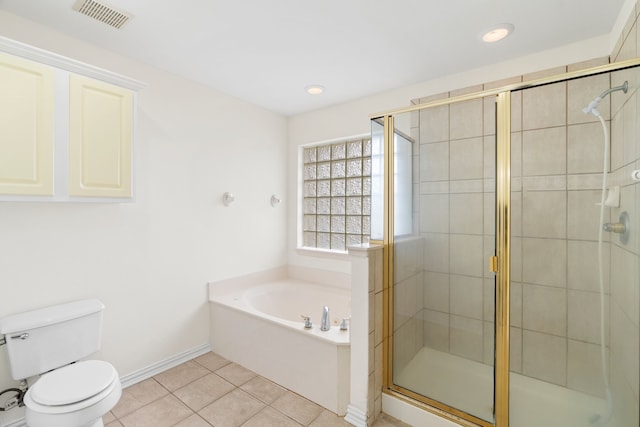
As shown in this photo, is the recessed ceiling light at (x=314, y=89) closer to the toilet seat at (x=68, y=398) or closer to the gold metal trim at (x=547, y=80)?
the gold metal trim at (x=547, y=80)

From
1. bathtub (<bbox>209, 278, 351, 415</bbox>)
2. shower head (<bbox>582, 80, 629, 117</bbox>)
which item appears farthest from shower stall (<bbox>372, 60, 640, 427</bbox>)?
bathtub (<bbox>209, 278, 351, 415</bbox>)

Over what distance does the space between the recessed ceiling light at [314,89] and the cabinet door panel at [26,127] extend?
1.75m

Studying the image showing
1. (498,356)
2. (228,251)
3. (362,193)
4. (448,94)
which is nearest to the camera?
(498,356)

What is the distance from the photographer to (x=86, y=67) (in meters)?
1.70

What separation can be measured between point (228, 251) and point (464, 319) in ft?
6.82

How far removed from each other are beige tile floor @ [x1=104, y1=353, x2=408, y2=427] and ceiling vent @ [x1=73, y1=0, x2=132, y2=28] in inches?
94.0

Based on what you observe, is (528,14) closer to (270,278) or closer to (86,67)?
(86,67)

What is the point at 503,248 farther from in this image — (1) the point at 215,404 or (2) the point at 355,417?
(1) the point at 215,404

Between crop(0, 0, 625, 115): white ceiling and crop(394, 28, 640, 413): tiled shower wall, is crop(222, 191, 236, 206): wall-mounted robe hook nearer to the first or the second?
crop(0, 0, 625, 115): white ceiling

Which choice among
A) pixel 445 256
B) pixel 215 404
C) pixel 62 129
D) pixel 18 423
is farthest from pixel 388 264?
pixel 18 423

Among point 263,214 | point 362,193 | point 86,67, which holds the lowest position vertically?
point 263,214

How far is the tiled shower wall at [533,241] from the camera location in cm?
128

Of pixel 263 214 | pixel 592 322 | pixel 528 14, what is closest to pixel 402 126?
pixel 528 14

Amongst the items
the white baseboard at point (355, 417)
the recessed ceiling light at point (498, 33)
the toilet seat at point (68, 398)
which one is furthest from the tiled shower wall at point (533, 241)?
the toilet seat at point (68, 398)
